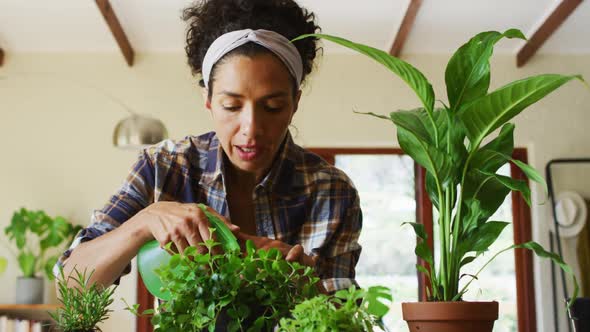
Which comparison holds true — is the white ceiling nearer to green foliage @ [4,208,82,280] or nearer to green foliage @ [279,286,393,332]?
green foliage @ [4,208,82,280]

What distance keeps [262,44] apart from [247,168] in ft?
0.65

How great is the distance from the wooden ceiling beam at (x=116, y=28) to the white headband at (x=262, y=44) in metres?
4.07

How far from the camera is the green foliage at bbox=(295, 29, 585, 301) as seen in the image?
1.11m

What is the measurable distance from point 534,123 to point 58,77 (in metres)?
3.81

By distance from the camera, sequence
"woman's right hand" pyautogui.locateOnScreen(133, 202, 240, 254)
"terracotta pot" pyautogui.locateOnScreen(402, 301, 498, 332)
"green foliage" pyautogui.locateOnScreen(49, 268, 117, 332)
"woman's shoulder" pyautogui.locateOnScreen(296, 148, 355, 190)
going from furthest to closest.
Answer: "woman's shoulder" pyautogui.locateOnScreen(296, 148, 355, 190) → "terracotta pot" pyautogui.locateOnScreen(402, 301, 498, 332) → "woman's right hand" pyautogui.locateOnScreen(133, 202, 240, 254) → "green foliage" pyautogui.locateOnScreen(49, 268, 117, 332)

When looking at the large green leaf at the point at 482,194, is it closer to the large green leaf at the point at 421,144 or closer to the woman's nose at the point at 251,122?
the large green leaf at the point at 421,144

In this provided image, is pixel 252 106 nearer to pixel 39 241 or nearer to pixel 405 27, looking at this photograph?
pixel 405 27

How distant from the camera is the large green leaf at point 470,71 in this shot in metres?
1.13

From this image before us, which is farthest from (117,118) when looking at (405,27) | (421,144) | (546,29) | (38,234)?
(421,144)

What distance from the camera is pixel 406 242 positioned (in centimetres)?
624

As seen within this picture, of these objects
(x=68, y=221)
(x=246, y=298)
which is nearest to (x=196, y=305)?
(x=246, y=298)

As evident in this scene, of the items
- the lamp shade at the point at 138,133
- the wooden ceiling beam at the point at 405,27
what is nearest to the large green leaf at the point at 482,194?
the lamp shade at the point at 138,133

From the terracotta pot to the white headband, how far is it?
429 mm

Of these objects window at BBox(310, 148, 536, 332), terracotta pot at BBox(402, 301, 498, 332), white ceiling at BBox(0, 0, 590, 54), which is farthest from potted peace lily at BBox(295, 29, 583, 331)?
window at BBox(310, 148, 536, 332)
